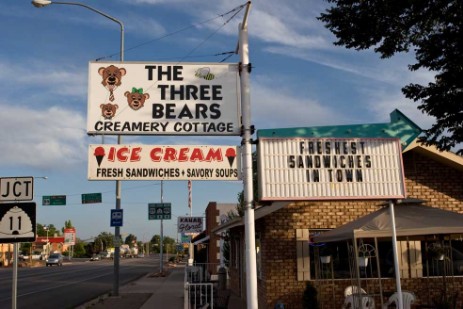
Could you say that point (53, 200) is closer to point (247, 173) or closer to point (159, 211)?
point (159, 211)

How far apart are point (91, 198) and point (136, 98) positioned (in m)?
23.9

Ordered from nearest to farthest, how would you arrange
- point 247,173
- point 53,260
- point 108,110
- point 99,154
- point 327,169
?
point 247,173
point 99,154
point 108,110
point 327,169
point 53,260

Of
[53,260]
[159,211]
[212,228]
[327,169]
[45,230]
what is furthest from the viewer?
[45,230]

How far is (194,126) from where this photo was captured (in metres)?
7.38

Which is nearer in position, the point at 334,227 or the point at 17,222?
the point at 17,222

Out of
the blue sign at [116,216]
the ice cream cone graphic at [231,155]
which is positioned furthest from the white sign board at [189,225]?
the ice cream cone graphic at [231,155]

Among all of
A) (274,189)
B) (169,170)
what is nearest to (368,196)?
(274,189)

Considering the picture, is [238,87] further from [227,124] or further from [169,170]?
[169,170]

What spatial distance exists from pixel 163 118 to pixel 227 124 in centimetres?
92

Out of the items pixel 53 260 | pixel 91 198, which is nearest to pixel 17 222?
pixel 91 198

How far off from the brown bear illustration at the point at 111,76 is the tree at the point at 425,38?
23.3 ft

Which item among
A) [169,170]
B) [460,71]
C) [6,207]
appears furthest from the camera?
[460,71]

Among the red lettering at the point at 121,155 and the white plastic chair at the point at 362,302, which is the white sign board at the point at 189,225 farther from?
the red lettering at the point at 121,155

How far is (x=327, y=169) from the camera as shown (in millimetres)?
8656
